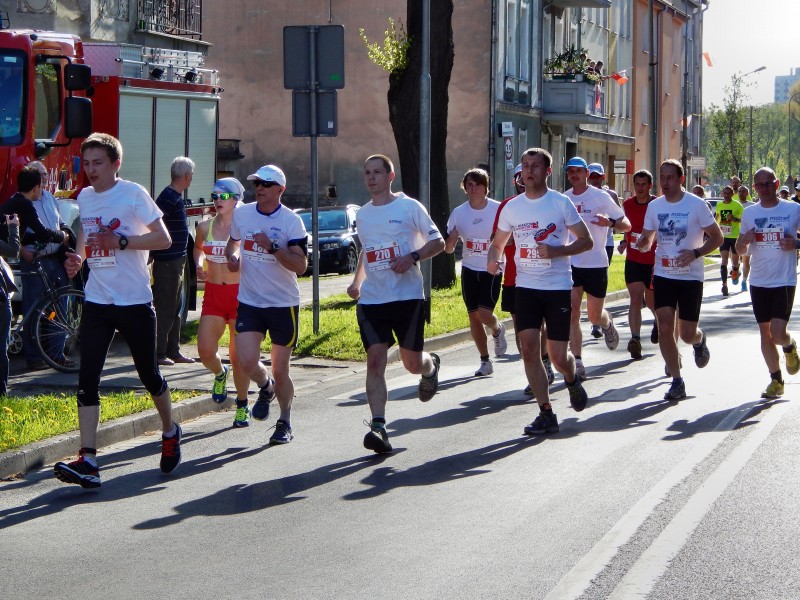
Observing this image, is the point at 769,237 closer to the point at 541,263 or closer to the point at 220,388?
the point at 541,263

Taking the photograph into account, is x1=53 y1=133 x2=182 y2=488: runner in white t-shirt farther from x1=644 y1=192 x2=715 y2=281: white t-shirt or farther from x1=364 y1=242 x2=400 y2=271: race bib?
x1=644 y1=192 x2=715 y2=281: white t-shirt

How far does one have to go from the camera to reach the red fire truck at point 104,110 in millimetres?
14086

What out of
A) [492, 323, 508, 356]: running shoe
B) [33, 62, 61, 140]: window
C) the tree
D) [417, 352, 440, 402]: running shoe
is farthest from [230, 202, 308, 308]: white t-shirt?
the tree

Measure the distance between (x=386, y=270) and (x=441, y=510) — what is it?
7.48ft

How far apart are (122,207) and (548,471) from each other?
2886 mm

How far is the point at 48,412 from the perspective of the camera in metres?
9.98

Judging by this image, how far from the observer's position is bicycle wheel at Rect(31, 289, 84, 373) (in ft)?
41.6

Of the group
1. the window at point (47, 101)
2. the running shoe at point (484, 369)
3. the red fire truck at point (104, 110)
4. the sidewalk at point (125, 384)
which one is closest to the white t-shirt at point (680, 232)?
the running shoe at point (484, 369)

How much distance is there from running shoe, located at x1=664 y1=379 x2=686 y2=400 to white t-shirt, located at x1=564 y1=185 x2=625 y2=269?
2131 millimetres

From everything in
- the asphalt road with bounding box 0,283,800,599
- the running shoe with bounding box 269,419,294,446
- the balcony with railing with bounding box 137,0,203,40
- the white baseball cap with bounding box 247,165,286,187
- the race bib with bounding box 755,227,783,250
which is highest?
the balcony with railing with bounding box 137,0,203,40


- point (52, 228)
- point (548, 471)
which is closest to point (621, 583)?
point (548, 471)

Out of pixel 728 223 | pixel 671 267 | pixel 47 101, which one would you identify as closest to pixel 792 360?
pixel 671 267

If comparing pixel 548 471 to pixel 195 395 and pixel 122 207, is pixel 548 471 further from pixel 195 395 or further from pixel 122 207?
pixel 195 395

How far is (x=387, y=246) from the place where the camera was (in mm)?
9164
